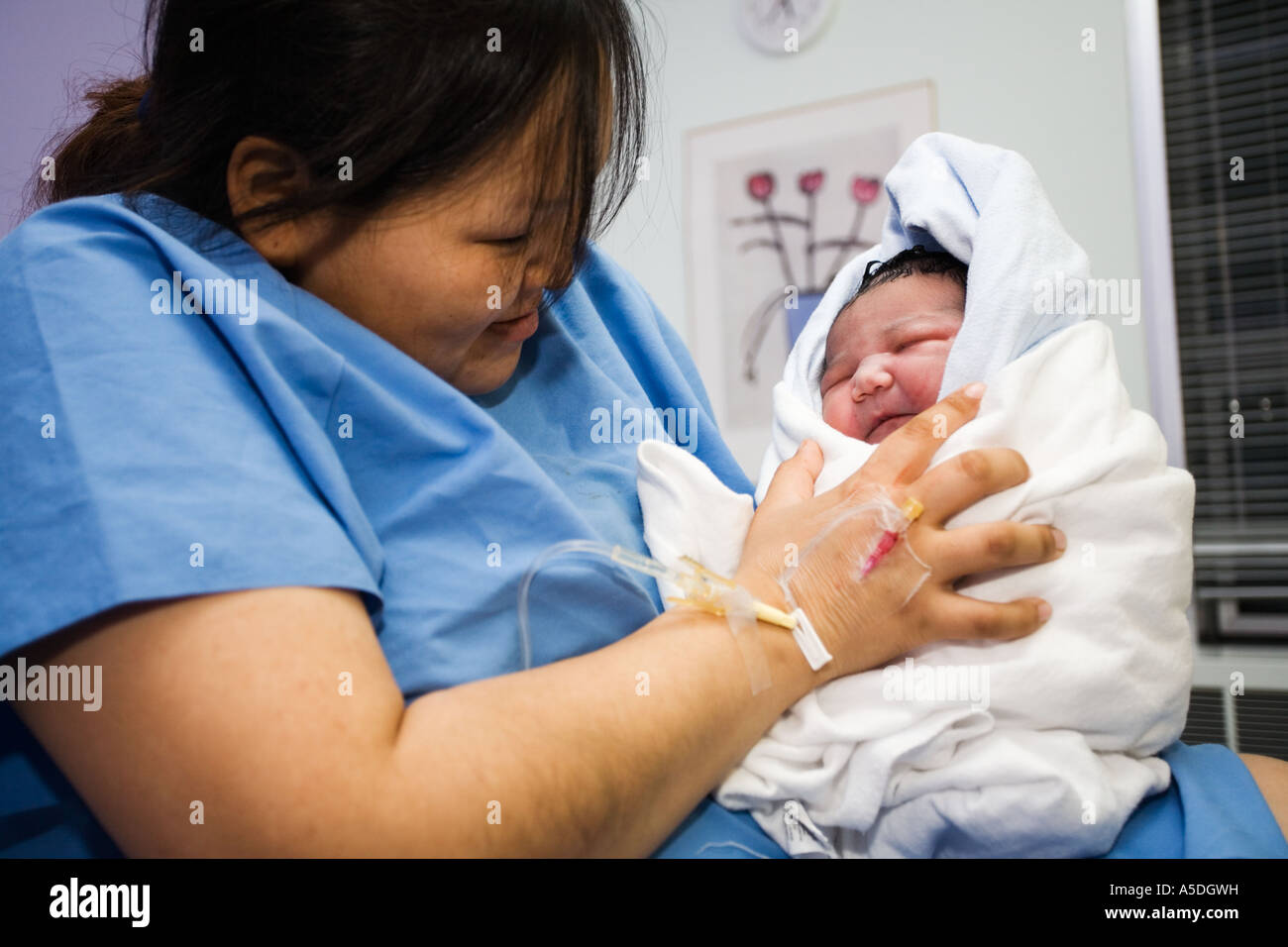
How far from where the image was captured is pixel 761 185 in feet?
8.53

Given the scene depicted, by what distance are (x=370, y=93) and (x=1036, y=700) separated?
732 mm

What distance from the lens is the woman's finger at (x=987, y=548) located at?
28.5 inches

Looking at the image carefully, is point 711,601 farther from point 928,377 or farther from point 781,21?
point 781,21

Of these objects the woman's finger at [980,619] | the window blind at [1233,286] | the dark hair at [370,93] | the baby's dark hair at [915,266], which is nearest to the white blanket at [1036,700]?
the woman's finger at [980,619]

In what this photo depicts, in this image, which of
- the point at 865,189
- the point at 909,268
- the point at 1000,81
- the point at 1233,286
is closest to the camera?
the point at 909,268

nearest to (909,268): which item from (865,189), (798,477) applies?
(798,477)

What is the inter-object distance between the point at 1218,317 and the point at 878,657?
200 cm

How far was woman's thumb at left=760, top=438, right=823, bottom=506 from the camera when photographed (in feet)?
2.87

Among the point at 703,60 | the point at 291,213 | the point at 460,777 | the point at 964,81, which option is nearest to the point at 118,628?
the point at 460,777

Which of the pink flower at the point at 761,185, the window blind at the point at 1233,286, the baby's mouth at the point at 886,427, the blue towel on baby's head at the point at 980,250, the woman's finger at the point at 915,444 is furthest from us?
the pink flower at the point at 761,185

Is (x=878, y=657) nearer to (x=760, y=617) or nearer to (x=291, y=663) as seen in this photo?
(x=760, y=617)

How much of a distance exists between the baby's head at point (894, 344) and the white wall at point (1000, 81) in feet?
3.44

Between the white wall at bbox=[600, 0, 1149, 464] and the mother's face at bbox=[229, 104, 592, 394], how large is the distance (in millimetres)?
1393

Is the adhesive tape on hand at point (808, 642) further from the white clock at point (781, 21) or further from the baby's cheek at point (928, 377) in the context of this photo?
the white clock at point (781, 21)
